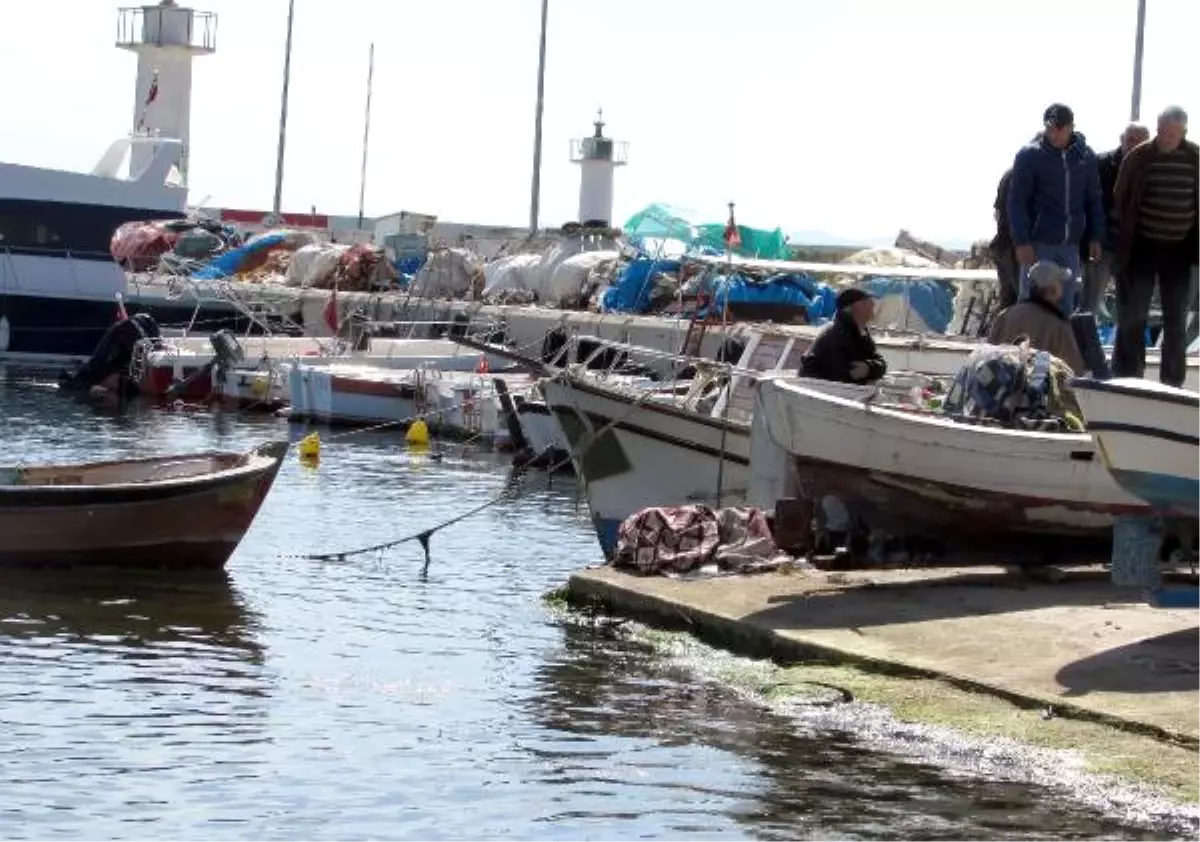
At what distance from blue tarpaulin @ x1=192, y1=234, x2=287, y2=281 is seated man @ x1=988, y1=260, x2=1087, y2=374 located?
4268cm

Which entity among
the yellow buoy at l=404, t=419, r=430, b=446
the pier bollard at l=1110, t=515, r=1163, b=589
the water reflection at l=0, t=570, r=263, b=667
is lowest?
Result: the yellow buoy at l=404, t=419, r=430, b=446

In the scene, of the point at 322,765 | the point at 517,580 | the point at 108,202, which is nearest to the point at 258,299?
the point at 108,202

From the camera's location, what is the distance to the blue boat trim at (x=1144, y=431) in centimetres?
1173

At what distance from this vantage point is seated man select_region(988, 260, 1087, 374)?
50.5 ft

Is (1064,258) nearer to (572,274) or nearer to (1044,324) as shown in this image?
(1044,324)

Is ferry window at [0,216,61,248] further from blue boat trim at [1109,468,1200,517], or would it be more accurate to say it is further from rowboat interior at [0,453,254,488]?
blue boat trim at [1109,468,1200,517]

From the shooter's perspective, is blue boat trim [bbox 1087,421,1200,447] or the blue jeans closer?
blue boat trim [bbox 1087,421,1200,447]

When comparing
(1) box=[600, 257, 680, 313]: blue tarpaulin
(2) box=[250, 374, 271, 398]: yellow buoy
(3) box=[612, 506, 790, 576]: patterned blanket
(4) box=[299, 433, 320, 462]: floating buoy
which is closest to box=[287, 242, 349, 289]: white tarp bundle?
(1) box=[600, 257, 680, 313]: blue tarpaulin

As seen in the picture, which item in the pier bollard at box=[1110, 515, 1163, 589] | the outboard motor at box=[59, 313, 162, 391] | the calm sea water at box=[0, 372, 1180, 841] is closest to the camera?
the calm sea water at box=[0, 372, 1180, 841]

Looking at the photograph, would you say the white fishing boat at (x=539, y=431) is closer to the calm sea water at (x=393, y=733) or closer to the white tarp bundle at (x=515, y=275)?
the calm sea water at (x=393, y=733)

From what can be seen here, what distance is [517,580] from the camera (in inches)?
765

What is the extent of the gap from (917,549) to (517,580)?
5081mm

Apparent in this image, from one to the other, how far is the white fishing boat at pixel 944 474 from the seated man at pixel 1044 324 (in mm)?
868

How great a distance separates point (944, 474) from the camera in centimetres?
1438
